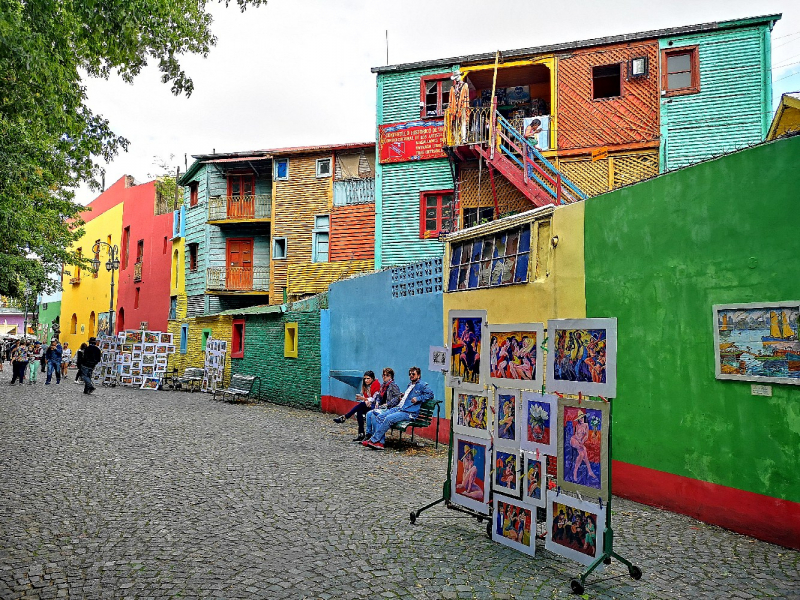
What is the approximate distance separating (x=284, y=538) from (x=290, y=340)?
45.8ft

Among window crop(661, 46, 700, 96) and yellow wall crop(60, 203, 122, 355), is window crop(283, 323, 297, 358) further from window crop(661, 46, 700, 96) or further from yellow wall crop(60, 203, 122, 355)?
yellow wall crop(60, 203, 122, 355)

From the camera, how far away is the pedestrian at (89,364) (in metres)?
20.9

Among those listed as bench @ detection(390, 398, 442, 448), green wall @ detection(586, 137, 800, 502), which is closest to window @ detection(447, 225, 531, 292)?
green wall @ detection(586, 137, 800, 502)

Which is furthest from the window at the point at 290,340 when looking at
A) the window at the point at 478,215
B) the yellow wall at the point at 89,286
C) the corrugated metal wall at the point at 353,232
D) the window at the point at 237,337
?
the yellow wall at the point at 89,286

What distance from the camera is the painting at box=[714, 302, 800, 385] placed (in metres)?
5.85

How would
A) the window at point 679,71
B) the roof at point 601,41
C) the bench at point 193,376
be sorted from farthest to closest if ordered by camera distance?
the bench at point 193,376, the window at point 679,71, the roof at point 601,41

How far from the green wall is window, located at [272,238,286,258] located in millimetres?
19955

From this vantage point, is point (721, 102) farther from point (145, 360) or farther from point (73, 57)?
point (145, 360)

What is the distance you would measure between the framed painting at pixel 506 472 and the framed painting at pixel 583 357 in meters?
0.84

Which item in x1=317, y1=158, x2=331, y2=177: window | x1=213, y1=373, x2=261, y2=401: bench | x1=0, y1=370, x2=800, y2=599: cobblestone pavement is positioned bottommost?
x1=0, y1=370, x2=800, y2=599: cobblestone pavement

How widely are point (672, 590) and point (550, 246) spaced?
5.22m

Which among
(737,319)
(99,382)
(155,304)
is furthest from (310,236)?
(737,319)

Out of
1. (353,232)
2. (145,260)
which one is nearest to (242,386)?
(353,232)

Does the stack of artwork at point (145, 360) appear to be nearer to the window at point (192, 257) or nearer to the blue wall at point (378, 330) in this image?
the window at point (192, 257)
